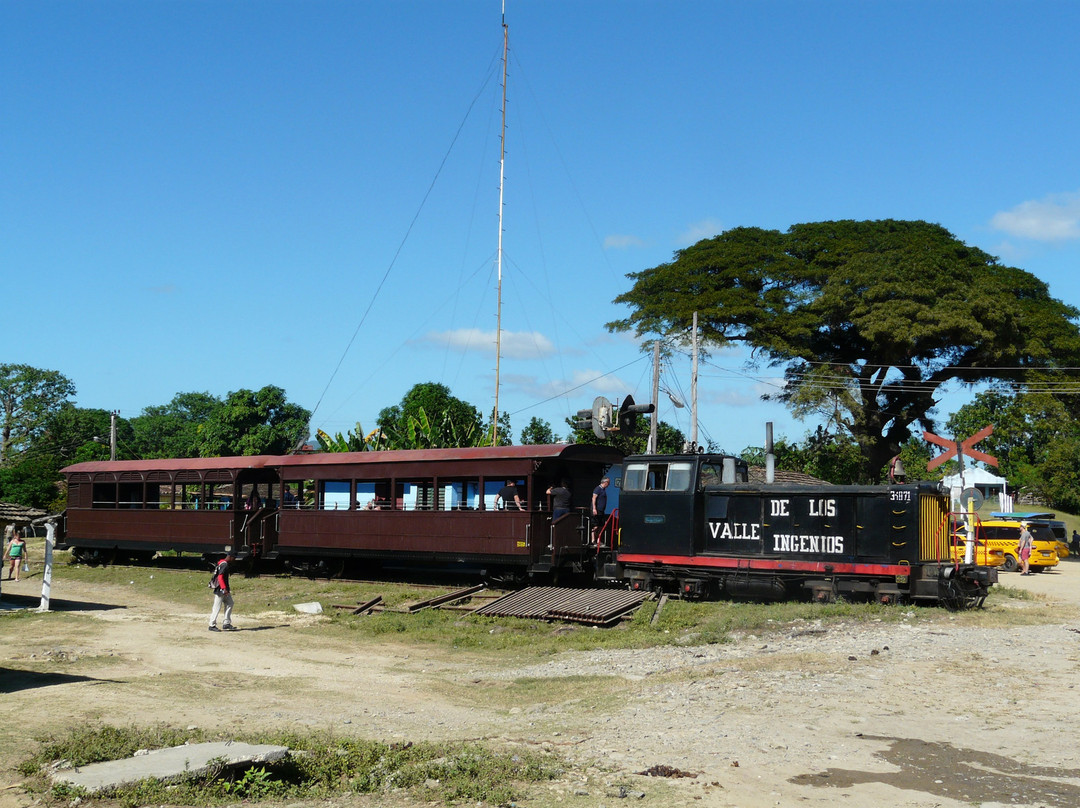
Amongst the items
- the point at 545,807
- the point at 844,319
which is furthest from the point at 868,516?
the point at 844,319

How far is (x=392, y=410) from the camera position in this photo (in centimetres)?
7131

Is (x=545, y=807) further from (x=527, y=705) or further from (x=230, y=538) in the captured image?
(x=230, y=538)

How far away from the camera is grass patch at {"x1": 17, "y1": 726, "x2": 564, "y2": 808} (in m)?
7.24

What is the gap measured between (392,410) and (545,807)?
65245mm

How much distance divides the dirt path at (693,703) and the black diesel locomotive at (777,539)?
6.02 ft

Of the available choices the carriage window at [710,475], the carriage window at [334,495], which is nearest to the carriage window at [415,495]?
the carriage window at [334,495]

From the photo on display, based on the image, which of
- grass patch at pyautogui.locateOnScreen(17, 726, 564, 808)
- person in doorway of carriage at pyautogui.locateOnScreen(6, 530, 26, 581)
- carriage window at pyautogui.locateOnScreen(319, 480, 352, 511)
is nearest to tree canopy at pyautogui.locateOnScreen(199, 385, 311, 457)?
person in doorway of carriage at pyautogui.locateOnScreen(6, 530, 26, 581)

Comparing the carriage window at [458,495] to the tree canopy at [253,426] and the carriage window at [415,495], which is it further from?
the tree canopy at [253,426]

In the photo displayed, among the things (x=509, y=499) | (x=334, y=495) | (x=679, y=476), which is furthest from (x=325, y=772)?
(x=334, y=495)

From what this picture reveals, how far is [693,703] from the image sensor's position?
1048 centimetres

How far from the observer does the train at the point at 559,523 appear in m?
17.2

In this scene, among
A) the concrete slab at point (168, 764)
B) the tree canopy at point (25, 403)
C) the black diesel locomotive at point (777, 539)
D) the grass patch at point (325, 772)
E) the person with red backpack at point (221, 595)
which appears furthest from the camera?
the tree canopy at point (25, 403)

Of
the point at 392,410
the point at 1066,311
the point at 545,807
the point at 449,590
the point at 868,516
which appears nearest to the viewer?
the point at 545,807

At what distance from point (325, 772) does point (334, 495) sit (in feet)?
58.0
